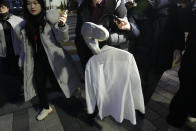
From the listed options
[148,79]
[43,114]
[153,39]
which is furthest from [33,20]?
[148,79]

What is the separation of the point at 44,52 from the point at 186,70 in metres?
1.93

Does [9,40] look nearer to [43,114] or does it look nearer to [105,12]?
[43,114]

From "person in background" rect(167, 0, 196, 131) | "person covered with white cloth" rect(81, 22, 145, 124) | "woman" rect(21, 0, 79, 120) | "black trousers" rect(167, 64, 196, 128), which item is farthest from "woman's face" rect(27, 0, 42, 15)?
"black trousers" rect(167, 64, 196, 128)

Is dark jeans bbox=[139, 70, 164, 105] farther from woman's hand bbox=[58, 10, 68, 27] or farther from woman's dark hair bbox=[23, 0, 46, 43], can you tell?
woman's dark hair bbox=[23, 0, 46, 43]

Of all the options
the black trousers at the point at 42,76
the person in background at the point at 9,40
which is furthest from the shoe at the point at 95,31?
the person in background at the point at 9,40

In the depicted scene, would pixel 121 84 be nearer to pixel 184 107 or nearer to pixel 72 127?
pixel 184 107

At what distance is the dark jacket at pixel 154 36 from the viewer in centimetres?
207

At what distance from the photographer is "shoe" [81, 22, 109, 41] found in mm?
1710

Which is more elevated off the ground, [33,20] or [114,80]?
[33,20]

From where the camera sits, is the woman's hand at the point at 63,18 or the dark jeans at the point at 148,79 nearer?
the woman's hand at the point at 63,18

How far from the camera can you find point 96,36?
5.82 ft

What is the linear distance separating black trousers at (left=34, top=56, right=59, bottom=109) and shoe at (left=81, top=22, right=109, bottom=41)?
1076 millimetres

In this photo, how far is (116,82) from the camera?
2.01 m

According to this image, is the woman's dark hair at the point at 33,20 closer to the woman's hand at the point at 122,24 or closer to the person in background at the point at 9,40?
the person in background at the point at 9,40
